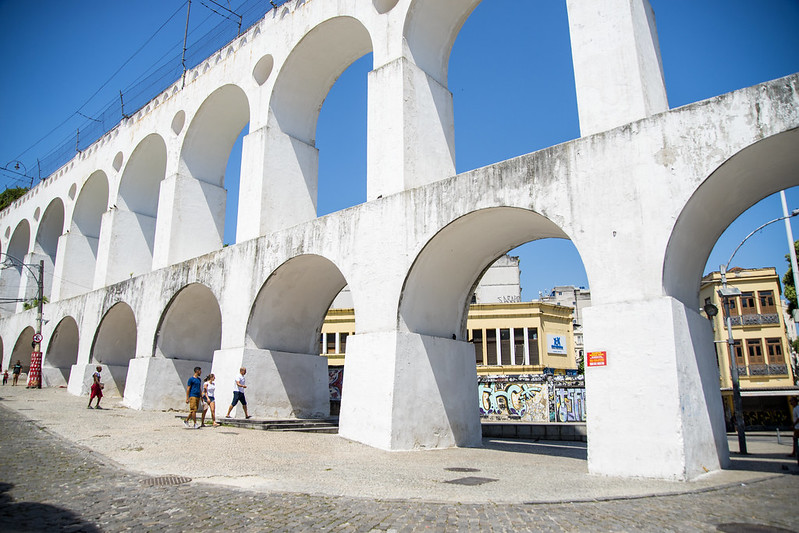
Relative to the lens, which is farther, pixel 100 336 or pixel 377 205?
pixel 100 336

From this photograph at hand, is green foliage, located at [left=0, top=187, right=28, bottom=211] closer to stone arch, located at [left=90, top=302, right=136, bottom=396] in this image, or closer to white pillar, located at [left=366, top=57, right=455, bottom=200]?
stone arch, located at [left=90, top=302, right=136, bottom=396]

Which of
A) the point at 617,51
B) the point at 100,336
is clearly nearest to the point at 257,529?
the point at 617,51

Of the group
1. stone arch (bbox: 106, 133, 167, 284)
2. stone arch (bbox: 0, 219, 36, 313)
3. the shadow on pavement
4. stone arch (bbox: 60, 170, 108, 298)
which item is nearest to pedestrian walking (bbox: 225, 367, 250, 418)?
the shadow on pavement

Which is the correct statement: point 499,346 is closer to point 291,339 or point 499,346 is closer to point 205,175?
point 291,339

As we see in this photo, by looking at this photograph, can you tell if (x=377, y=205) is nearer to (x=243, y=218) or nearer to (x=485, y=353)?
(x=243, y=218)

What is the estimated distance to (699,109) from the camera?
7.73 metres

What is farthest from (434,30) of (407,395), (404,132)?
(407,395)

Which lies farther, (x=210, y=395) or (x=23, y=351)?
(x=23, y=351)

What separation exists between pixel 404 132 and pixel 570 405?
1444cm

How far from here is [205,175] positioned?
1994 centimetres

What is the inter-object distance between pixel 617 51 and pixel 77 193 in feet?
82.9

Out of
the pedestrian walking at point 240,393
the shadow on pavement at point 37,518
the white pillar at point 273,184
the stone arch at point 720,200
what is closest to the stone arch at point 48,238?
the white pillar at point 273,184

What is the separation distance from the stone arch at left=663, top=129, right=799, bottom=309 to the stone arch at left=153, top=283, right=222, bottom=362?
13149mm

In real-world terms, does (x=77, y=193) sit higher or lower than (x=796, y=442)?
higher
